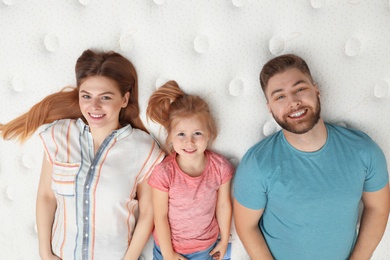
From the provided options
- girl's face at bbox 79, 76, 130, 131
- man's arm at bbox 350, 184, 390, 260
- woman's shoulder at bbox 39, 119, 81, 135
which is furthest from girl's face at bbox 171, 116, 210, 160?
man's arm at bbox 350, 184, 390, 260

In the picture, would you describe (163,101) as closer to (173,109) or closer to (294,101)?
(173,109)

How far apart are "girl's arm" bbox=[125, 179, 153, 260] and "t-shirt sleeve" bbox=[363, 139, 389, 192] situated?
0.69m

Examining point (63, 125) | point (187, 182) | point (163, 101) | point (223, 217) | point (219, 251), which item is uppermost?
point (163, 101)

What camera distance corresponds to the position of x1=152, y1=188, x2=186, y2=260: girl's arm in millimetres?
1092

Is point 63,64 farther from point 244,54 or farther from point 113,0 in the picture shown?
point 244,54

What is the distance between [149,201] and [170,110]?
12.2 inches

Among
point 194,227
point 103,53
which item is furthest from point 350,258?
point 103,53

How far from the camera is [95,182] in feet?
3.51

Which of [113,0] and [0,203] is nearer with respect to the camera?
[113,0]

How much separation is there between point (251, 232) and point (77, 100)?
0.71m

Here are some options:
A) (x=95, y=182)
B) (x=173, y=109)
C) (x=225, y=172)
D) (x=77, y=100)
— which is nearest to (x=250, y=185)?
(x=225, y=172)

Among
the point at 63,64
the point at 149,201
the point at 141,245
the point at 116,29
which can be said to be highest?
the point at 116,29

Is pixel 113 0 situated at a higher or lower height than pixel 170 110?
higher

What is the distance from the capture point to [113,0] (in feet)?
3.58
